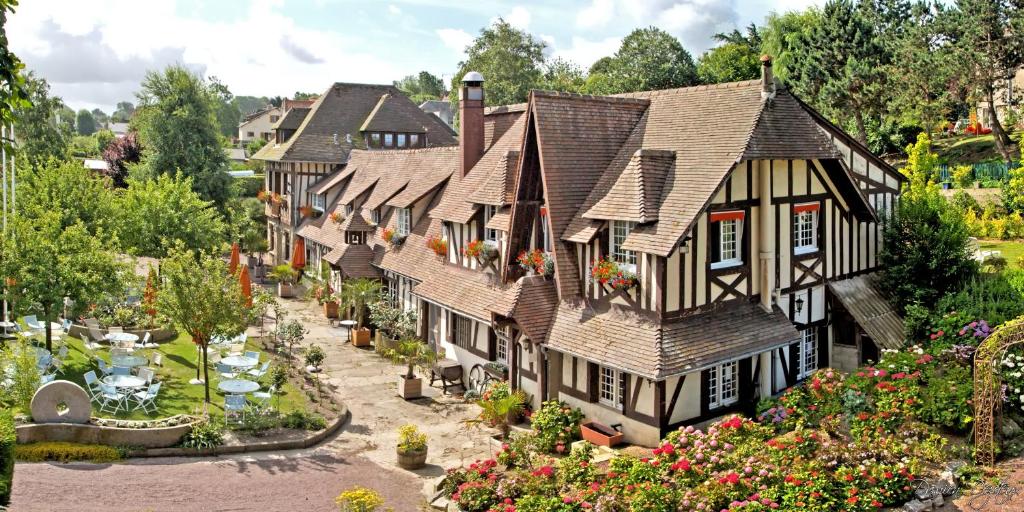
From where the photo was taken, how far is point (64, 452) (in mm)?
17922

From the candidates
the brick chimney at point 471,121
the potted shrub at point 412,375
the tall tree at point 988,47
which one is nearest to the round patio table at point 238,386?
the potted shrub at point 412,375

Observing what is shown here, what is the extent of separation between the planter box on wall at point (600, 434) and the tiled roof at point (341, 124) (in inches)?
1148

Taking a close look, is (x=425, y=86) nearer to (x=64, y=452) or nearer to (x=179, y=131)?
(x=179, y=131)

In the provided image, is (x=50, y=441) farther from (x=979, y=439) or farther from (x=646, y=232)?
(x=979, y=439)

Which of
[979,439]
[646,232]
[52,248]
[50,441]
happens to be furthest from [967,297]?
[52,248]

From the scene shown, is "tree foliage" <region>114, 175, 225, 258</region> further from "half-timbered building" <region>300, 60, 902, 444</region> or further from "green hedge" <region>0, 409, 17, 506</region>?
"green hedge" <region>0, 409, 17, 506</region>

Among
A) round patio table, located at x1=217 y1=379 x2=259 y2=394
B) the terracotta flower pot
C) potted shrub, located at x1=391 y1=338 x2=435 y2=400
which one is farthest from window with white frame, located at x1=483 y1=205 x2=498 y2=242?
round patio table, located at x1=217 y1=379 x2=259 y2=394

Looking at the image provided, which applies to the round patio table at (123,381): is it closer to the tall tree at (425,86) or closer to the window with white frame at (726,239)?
the window with white frame at (726,239)

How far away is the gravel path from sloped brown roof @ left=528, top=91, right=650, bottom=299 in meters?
6.76

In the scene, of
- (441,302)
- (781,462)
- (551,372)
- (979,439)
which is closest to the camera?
(781,462)

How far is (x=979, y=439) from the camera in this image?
55.9 feet

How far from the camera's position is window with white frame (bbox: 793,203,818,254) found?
2223 cm

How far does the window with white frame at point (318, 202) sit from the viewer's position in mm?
42750

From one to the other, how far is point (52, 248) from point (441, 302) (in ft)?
35.6
